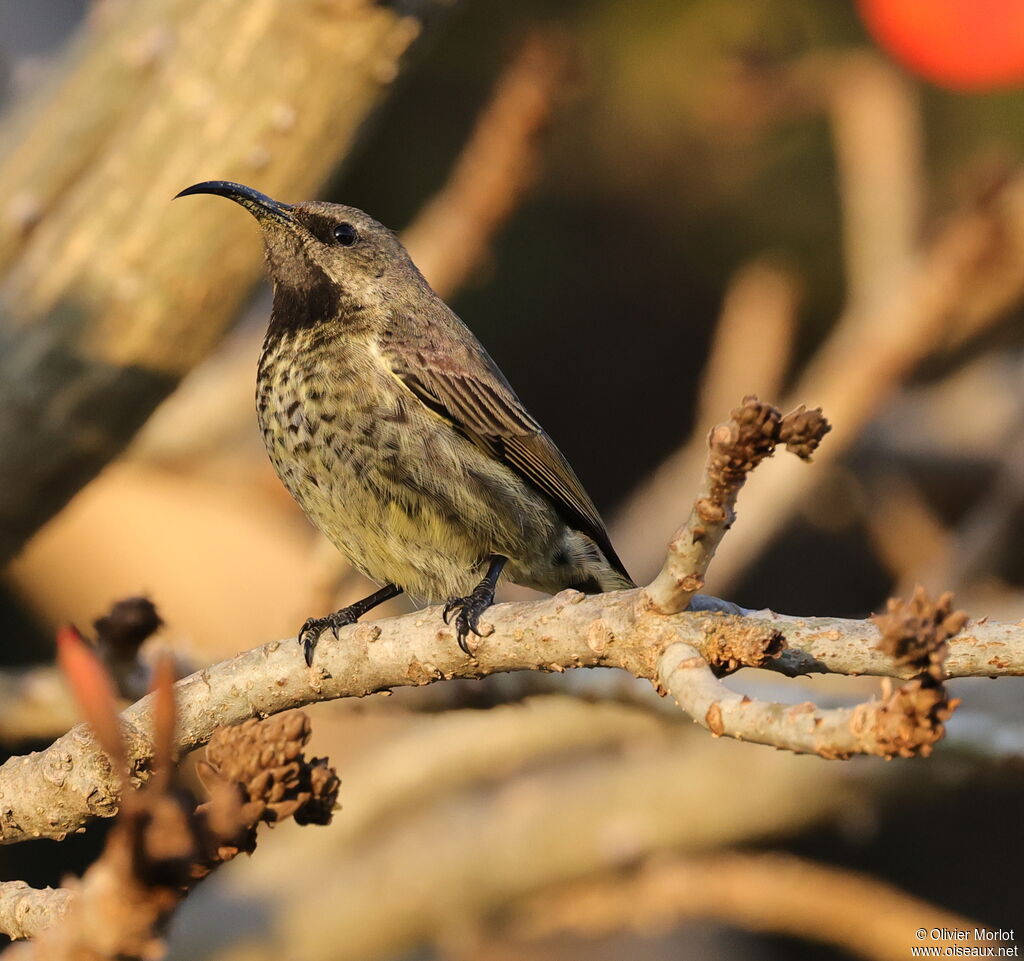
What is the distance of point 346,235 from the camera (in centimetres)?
413

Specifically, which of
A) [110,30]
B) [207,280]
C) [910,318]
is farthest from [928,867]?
[110,30]

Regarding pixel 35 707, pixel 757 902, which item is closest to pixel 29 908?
pixel 35 707

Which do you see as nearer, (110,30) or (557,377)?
(110,30)

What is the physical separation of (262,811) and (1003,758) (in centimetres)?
213

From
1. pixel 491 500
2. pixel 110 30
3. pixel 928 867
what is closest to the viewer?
pixel 491 500

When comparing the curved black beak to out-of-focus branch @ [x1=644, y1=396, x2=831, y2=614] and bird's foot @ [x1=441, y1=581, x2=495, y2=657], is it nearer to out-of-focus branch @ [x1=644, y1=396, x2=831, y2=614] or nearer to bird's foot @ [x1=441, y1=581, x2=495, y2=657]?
bird's foot @ [x1=441, y1=581, x2=495, y2=657]

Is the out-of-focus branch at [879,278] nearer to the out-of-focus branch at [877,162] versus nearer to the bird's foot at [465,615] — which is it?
the out-of-focus branch at [877,162]

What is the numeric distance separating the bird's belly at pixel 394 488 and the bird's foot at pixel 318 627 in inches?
5.2

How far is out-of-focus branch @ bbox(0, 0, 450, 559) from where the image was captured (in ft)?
12.7

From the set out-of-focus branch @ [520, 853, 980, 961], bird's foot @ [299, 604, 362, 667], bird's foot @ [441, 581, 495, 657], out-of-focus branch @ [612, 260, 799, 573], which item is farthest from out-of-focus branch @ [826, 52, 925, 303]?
bird's foot @ [441, 581, 495, 657]

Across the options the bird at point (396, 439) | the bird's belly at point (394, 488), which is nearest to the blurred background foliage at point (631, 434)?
the bird at point (396, 439)

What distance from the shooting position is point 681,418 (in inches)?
323

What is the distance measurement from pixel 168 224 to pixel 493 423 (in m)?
1.12

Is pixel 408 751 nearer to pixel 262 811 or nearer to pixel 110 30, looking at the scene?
pixel 110 30
